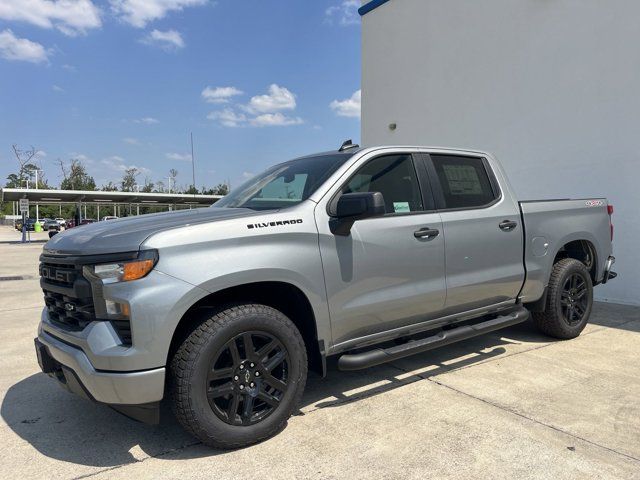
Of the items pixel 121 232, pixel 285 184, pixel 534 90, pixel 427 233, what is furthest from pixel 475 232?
pixel 534 90

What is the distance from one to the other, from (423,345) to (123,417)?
7.64ft

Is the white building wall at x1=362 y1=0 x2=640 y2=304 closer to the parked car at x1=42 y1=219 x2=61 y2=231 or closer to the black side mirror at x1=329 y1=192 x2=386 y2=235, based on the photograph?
the black side mirror at x1=329 y1=192 x2=386 y2=235

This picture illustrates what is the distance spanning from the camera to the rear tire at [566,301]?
5.12m

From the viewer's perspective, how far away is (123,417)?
3604 mm

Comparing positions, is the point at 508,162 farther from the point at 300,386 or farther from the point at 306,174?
the point at 300,386

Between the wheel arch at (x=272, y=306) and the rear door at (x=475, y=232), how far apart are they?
4.29ft

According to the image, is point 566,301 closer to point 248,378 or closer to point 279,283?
point 279,283

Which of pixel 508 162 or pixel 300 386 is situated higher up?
pixel 508 162

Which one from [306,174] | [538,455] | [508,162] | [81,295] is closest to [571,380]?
[538,455]

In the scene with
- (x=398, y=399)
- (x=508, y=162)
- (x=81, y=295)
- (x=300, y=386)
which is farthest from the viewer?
(x=508, y=162)

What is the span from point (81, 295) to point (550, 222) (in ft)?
14.3

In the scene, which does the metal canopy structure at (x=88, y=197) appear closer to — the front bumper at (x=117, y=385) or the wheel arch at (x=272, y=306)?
the wheel arch at (x=272, y=306)

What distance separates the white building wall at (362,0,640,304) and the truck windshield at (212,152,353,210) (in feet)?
18.0

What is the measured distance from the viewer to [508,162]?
8.92 metres
